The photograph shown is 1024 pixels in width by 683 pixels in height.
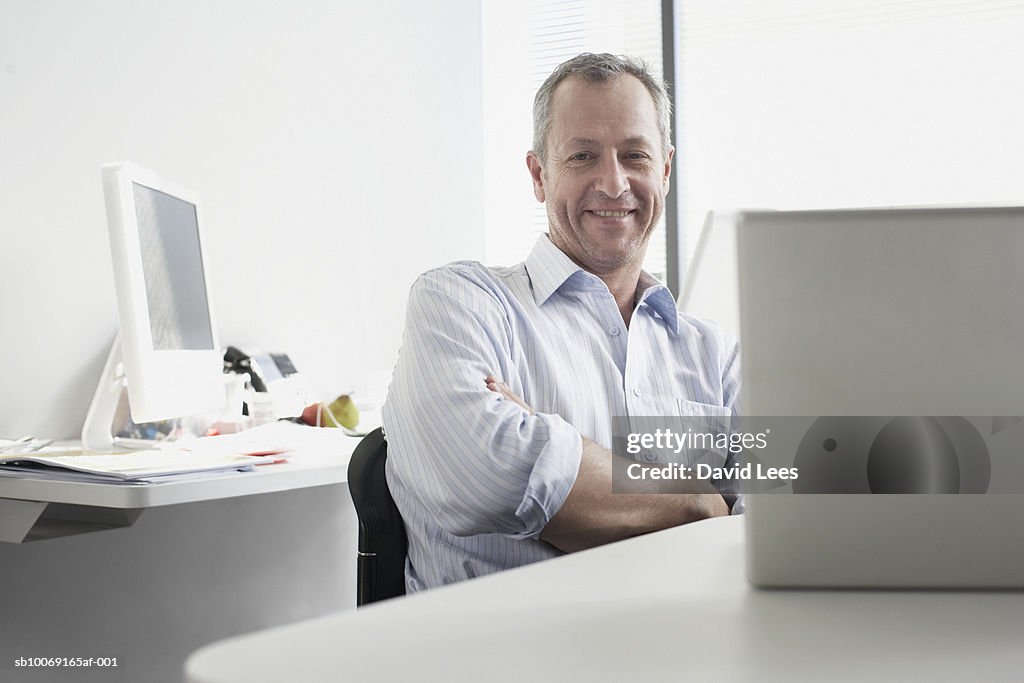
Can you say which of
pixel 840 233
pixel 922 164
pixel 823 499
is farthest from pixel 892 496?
pixel 922 164

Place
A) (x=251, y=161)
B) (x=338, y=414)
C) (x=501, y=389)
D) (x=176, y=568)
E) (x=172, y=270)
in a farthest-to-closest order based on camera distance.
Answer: (x=251, y=161)
(x=338, y=414)
(x=176, y=568)
(x=172, y=270)
(x=501, y=389)

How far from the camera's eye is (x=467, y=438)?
110cm

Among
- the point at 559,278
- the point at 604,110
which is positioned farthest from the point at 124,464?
the point at 604,110

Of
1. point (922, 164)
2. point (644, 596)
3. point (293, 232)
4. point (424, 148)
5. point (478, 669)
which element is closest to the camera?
point (478, 669)

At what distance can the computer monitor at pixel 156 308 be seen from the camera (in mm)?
1584

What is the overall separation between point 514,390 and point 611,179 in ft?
1.71

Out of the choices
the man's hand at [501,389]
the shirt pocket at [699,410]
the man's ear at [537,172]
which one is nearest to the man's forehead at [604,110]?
the man's ear at [537,172]

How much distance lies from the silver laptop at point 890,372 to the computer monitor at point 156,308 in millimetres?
1327

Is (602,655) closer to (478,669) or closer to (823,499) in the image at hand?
(478,669)

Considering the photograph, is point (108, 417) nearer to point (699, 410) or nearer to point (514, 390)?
point (514, 390)

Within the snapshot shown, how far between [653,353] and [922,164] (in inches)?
82.5

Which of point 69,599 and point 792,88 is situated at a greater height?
point 792,88

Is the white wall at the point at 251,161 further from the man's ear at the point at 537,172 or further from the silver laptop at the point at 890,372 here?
the silver laptop at the point at 890,372

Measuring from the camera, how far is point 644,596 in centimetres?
46
